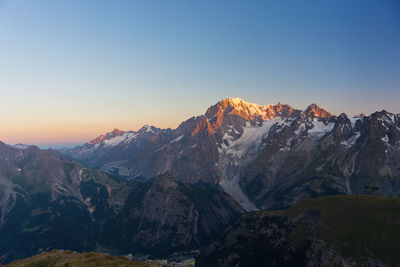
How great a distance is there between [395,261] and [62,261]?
208 metres

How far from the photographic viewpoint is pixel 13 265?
17375 cm

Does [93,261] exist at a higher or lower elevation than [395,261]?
higher

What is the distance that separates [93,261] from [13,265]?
58250 mm

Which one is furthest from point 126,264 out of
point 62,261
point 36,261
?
point 36,261

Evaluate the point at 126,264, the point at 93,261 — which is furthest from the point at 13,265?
the point at 126,264

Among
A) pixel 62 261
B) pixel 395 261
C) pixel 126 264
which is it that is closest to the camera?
pixel 126 264

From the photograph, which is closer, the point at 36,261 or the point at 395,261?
the point at 36,261

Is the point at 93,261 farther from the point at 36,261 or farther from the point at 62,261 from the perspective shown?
the point at 36,261

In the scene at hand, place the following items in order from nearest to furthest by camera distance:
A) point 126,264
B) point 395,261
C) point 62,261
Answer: point 126,264
point 62,261
point 395,261

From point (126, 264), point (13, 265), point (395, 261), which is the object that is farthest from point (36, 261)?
point (395, 261)

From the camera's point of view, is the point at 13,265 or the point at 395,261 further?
the point at 395,261

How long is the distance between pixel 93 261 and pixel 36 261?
45539mm

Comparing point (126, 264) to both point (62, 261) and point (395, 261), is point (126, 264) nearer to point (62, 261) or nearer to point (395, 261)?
point (62, 261)

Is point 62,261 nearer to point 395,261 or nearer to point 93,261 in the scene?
point 93,261
